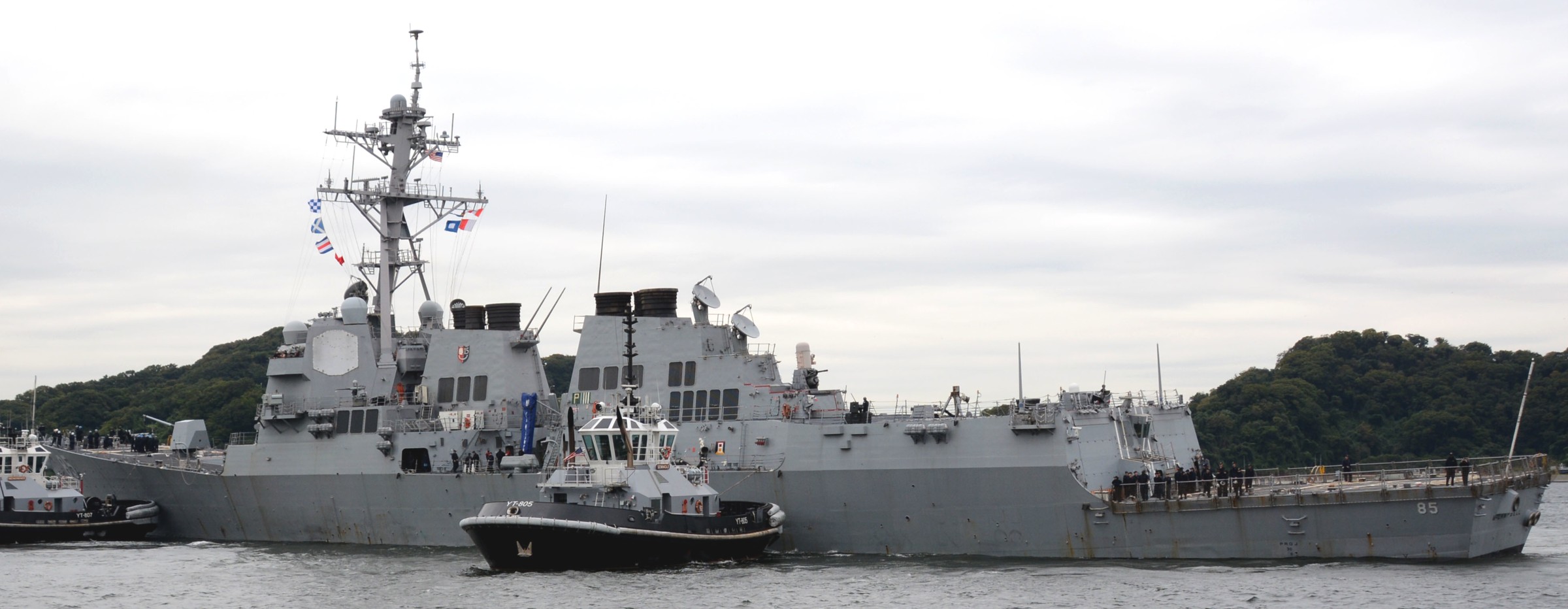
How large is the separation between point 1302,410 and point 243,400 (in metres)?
53.9

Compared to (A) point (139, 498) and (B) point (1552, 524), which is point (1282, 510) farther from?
(A) point (139, 498)

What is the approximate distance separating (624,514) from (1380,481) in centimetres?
1599

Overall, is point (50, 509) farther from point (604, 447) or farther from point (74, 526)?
point (604, 447)

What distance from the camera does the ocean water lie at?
26.4 meters

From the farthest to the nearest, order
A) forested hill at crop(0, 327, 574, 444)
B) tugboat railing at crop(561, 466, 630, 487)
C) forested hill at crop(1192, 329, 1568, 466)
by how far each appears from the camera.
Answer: forested hill at crop(0, 327, 574, 444)
forested hill at crop(1192, 329, 1568, 466)
tugboat railing at crop(561, 466, 630, 487)

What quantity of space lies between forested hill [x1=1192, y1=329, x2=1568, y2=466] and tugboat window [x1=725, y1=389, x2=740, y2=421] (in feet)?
126

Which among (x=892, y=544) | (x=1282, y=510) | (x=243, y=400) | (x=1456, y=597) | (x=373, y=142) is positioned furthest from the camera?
(x=243, y=400)

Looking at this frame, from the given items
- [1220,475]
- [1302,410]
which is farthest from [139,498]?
[1302,410]

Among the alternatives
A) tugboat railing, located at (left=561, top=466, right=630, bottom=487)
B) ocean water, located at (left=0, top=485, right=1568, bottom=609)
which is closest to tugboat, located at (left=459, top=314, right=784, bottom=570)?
tugboat railing, located at (left=561, top=466, right=630, bottom=487)

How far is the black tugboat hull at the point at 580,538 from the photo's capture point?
101 feet

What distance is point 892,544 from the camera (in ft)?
111

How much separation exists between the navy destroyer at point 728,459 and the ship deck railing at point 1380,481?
3.3 inches

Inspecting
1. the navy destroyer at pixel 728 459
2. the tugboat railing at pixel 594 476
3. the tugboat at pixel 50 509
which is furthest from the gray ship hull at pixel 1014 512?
the tugboat at pixel 50 509

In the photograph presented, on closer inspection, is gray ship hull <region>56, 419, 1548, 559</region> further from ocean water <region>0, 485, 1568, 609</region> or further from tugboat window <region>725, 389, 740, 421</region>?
tugboat window <region>725, 389, 740, 421</region>
